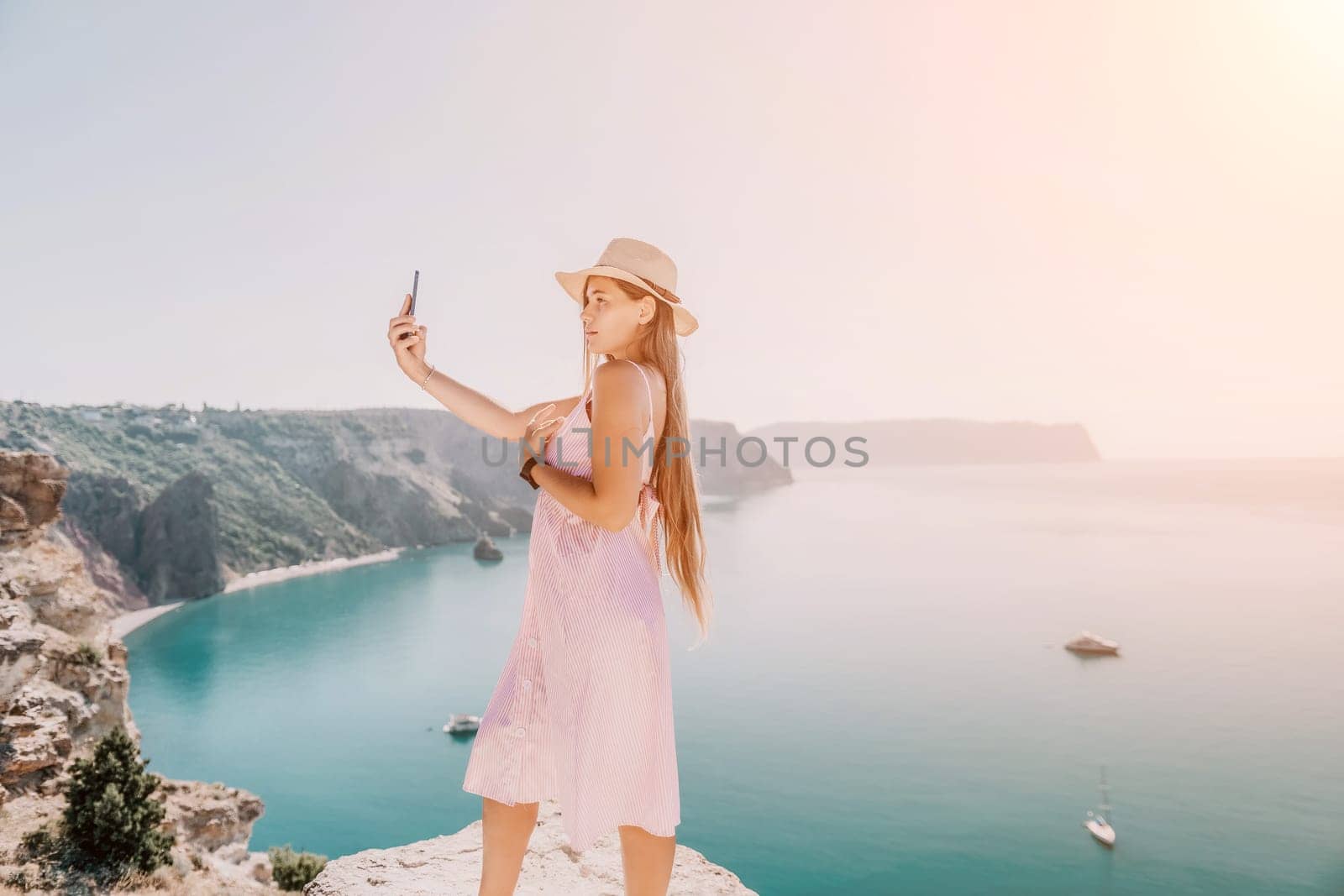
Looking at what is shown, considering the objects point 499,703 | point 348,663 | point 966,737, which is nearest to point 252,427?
point 348,663

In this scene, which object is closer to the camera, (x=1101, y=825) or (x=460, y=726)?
(x=1101, y=825)

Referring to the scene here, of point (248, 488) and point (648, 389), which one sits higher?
point (248, 488)

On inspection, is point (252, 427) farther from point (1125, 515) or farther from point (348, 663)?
point (1125, 515)

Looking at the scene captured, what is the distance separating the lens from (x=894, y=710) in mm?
38938

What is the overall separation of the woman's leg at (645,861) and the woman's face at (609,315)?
3.77ft

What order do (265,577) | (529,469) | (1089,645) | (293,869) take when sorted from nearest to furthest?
(529,469) < (293,869) < (1089,645) < (265,577)

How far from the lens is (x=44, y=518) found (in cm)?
1491

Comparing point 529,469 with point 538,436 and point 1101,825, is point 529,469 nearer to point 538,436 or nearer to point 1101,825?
point 538,436

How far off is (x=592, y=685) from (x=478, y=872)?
1931mm

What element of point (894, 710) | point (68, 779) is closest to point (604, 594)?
point (68, 779)

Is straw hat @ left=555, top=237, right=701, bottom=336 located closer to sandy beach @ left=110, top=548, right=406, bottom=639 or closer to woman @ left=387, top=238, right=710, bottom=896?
woman @ left=387, top=238, right=710, bottom=896

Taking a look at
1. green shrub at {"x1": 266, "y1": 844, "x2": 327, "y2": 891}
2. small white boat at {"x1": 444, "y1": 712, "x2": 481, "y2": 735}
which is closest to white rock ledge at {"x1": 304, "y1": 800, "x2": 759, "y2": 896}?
green shrub at {"x1": 266, "y1": 844, "x2": 327, "y2": 891}

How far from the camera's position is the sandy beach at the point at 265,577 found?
5397 cm

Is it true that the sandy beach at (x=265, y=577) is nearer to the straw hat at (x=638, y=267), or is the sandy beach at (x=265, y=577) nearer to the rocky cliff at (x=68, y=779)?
the rocky cliff at (x=68, y=779)
